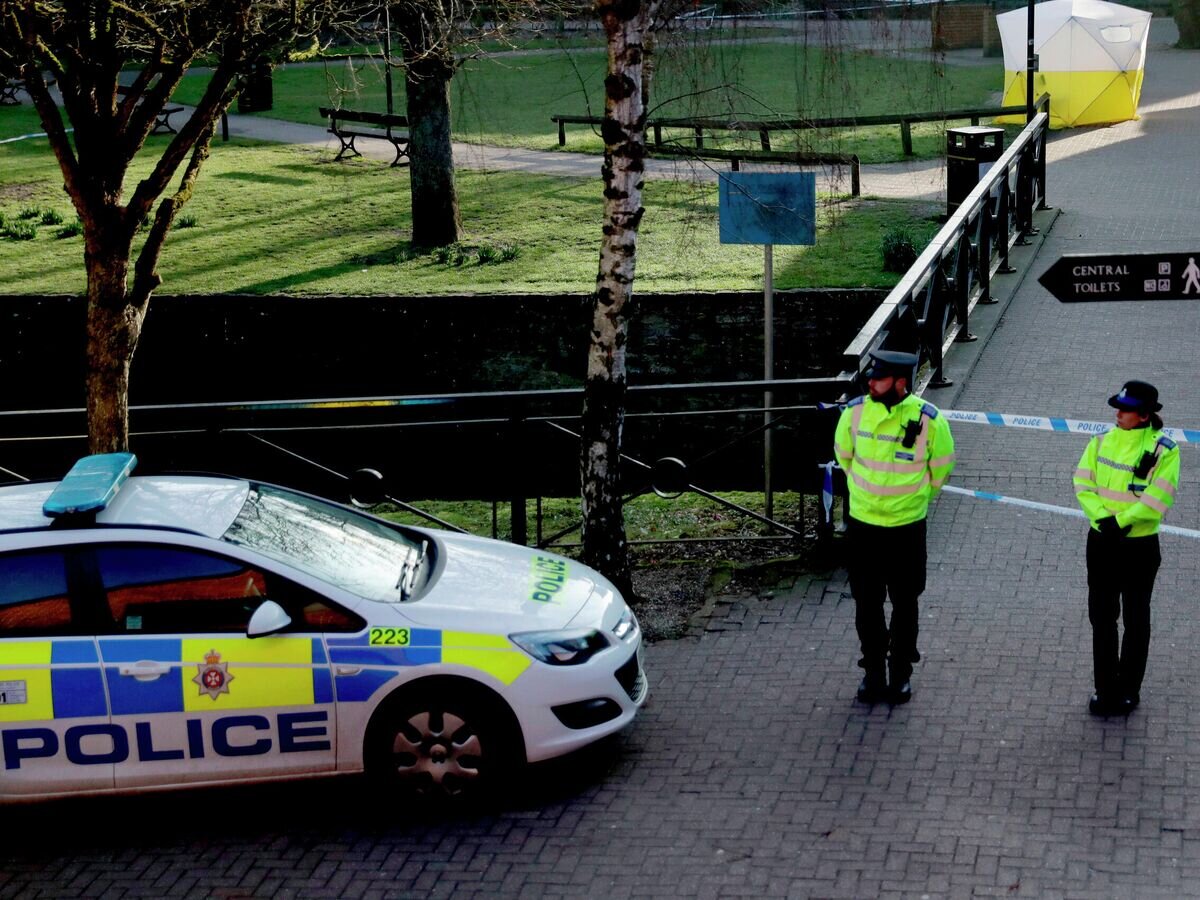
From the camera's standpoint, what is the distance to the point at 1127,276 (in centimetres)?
851

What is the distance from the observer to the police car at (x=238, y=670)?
6879 millimetres

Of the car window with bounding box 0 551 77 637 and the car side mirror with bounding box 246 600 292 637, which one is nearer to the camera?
the car side mirror with bounding box 246 600 292 637

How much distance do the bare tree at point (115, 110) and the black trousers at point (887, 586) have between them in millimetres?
6023

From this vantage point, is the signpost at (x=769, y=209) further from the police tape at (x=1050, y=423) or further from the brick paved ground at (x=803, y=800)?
the brick paved ground at (x=803, y=800)

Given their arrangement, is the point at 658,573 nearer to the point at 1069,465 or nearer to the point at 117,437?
the point at 1069,465

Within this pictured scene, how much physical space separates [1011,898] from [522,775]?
2.35m

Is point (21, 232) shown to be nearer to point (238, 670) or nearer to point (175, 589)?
point (175, 589)

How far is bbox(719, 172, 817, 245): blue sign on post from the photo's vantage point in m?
10.8

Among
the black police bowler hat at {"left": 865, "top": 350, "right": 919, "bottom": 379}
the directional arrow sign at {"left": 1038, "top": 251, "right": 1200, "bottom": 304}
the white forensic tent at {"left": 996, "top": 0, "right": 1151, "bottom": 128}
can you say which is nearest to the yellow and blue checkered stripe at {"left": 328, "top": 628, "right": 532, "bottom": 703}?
the black police bowler hat at {"left": 865, "top": 350, "right": 919, "bottom": 379}

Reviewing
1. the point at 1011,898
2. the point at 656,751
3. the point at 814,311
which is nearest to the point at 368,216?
the point at 814,311

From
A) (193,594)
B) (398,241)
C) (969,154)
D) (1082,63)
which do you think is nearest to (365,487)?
(193,594)

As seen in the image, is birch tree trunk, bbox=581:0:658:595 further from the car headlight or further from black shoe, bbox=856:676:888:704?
the car headlight

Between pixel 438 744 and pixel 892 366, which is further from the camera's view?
pixel 892 366

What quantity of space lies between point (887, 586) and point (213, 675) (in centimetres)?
342
